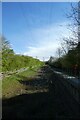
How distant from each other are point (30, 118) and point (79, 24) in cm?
870

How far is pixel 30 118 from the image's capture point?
16.6 m

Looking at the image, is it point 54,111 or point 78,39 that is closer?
point 54,111

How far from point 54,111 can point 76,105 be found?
1943 mm

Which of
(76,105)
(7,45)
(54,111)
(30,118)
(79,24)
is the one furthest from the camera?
(7,45)

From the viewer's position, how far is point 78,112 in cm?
1845

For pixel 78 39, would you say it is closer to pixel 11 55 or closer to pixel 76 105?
pixel 76 105

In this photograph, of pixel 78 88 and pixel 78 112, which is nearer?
pixel 78 112

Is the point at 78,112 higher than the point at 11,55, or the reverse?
the point at 11,55

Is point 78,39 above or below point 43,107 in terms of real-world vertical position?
above

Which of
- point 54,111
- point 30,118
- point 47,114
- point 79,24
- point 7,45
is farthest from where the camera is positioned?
point 7,45

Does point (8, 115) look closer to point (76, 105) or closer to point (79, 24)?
point (76, 105)

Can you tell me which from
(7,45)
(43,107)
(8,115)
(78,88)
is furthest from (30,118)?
(7,45)

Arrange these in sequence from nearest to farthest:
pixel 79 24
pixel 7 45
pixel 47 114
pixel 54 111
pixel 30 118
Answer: pixel 30 118, pixel 47 114, pixel 54 111, pixel 79 24, pixel 7 45

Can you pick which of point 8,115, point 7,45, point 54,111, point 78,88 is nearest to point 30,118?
point 8,115
